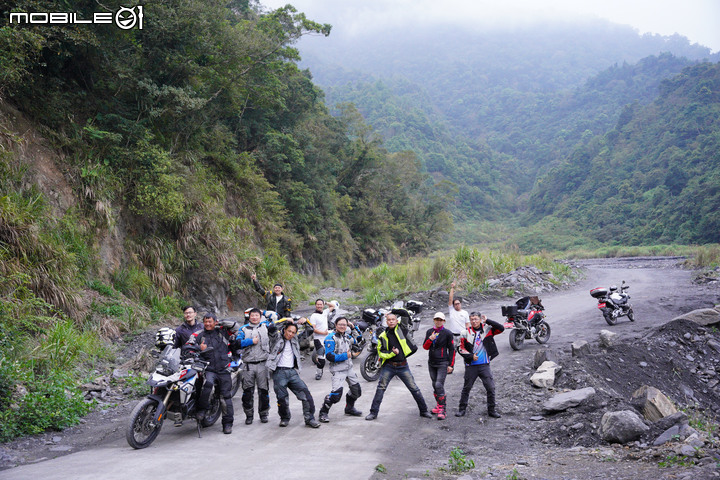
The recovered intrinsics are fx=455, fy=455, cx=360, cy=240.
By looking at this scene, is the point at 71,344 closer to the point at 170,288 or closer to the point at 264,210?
the point at 170,288

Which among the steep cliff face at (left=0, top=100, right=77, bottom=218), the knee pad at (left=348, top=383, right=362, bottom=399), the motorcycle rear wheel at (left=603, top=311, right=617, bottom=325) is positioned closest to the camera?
the knee pad at (left=348, top=383, right=362, bottom=399)

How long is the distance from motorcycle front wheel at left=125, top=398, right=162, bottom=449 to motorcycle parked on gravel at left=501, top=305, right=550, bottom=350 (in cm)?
814

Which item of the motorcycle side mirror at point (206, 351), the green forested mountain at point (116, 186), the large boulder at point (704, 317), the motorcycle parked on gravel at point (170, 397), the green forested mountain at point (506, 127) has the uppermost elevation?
the green forested mountain at point (506, 127)

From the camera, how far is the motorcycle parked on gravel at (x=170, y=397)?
603 cm

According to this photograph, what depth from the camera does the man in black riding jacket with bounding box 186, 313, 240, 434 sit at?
6.73m

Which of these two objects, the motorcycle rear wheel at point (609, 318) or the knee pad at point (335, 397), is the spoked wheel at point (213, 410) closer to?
the knee pad at point (335, 397)

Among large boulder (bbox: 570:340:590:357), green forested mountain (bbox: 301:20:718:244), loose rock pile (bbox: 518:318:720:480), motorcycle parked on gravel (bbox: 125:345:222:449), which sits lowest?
loose rock pile (bbox: 518:318:720:480)

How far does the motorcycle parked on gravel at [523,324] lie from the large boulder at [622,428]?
4.85 metres

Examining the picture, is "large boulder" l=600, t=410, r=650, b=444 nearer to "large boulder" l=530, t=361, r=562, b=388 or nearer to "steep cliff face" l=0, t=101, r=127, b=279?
"large boulder" l=530, t=361, r=562, b=388

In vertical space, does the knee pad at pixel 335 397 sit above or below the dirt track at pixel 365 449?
above

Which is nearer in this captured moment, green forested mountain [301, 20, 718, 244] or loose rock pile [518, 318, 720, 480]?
loose rock pile [518, 318, 720, 480]

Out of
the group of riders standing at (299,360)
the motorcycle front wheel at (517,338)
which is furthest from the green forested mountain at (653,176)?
the group of riders standing at (299,360)

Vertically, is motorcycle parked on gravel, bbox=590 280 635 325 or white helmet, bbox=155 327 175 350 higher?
white helmet, bbox=155 327 175 350

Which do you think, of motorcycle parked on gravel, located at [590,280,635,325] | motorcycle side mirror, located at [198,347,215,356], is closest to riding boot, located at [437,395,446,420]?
motorcycle side mirror, located at [198,347,215,356]
